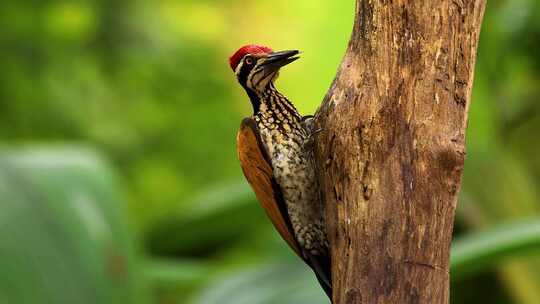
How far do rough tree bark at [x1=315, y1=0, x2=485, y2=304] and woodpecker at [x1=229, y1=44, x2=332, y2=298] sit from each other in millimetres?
403

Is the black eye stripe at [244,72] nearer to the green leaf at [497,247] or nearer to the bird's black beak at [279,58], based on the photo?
the bird's black beak at [279,58]

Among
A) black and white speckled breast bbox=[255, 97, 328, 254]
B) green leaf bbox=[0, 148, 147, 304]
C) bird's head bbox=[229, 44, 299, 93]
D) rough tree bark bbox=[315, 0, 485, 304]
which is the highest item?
green leaf bbox=[0, 148, 147, 304]

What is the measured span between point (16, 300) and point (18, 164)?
0.56m

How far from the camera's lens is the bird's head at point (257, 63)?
224 cm

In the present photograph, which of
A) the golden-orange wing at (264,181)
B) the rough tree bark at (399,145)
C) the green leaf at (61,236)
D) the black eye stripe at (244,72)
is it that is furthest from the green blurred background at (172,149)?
the rough tree bark at (399,145)

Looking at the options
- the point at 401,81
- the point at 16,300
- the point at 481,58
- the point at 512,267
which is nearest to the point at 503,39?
the point at 481,58

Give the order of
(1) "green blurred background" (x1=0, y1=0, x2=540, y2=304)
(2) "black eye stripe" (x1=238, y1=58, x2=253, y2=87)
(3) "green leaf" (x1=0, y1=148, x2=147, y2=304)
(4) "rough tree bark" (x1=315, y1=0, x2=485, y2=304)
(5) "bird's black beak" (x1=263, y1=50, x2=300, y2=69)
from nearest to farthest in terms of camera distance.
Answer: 1. (4) "rough tree bark" (x1=315, y1=0, x2=485, y2=304)
2. (5) "bird's black beak" (x1=263, y1=50, x2=300, y2=69)
3. (2) "black eye stripe" (x1=238, y1=58, x2=253, y2=87)
4. (3) "green leaf" (x1=0, y1=148, x2=147, y2=304)
5. (1) "green blurred background" (x1=0, y1=0, x2=540, y2=304)

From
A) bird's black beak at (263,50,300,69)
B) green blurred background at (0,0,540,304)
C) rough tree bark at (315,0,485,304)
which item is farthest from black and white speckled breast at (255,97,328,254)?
green blurred background at (0,0,540,304)

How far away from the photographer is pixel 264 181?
2.34m

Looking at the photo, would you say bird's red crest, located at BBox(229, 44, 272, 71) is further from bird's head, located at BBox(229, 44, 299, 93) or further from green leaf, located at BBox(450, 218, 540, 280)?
green leaf, located at BBox(450, 218, 540, 280)

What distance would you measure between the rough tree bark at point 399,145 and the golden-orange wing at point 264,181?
46 centimetres

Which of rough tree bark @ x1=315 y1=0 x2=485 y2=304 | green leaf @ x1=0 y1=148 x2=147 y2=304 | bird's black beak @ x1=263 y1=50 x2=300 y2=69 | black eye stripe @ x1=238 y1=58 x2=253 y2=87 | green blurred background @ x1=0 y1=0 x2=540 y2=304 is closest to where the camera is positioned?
rough tree bark @ x1=315 y1=0 x2=485 y2=304

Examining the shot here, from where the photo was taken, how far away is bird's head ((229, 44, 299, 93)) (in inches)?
88.1

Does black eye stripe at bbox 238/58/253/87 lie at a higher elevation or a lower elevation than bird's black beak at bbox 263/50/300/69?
higher
